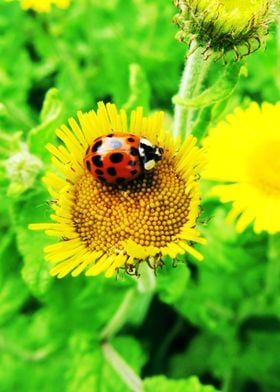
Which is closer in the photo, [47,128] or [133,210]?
[133,210]

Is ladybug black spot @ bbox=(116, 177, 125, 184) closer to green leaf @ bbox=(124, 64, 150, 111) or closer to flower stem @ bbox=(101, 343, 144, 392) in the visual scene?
green leaf @ bbox=(124, 64, 150, 111)

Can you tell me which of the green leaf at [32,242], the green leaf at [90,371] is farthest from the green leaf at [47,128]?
the green leaf at [90,371]

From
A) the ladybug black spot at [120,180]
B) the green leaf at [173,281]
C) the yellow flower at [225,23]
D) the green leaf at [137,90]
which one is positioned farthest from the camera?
the green leaf at [137,90]

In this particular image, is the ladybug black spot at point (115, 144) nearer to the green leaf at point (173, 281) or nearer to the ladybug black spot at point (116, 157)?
the ladybug black spot at point (116, 157)

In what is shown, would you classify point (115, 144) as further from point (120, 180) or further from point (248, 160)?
point (248, 160)

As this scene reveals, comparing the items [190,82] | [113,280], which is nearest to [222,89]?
[190,82]

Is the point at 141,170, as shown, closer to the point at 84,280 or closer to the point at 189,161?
the point at 189,161
